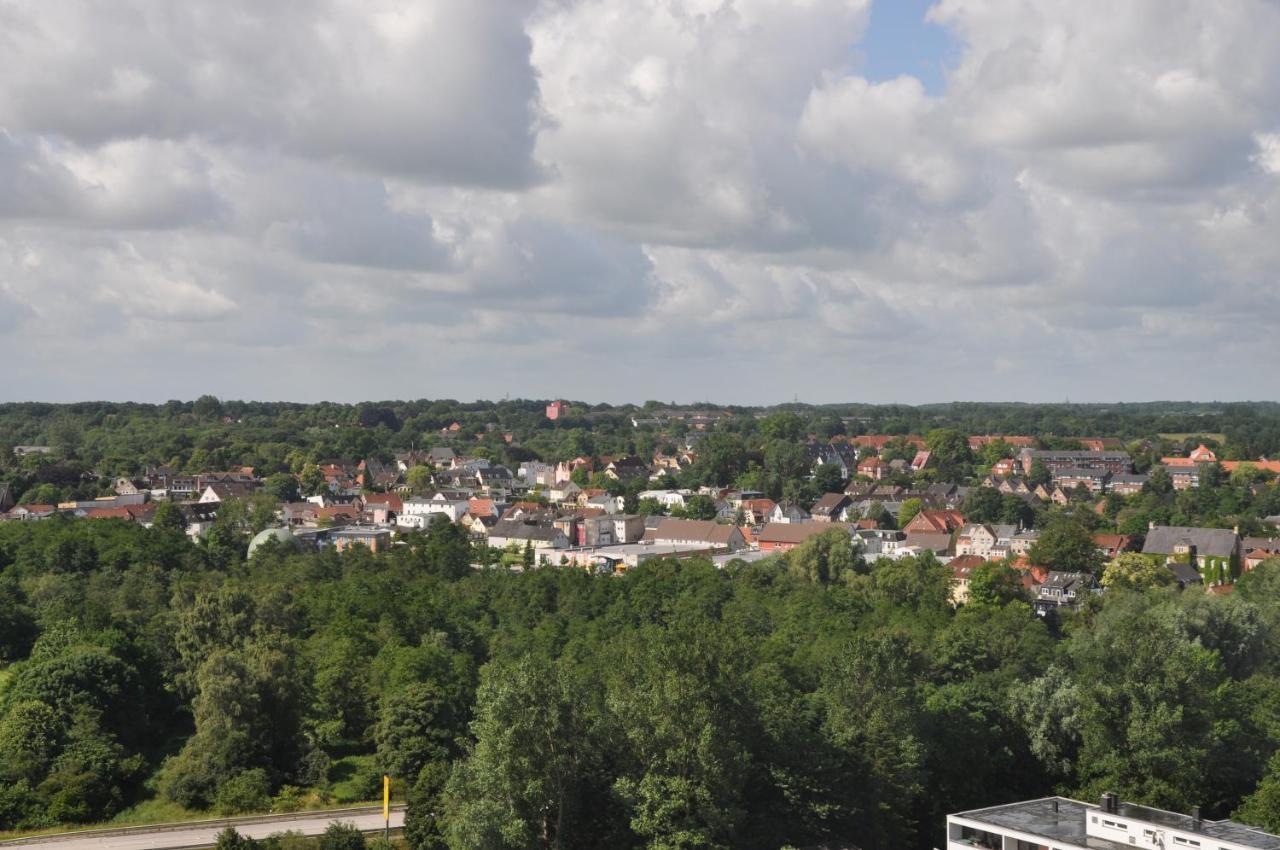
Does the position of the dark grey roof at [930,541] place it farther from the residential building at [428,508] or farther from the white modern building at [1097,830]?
the white modern building at [1097,830]

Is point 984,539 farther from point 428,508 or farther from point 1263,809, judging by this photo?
point 1263,809

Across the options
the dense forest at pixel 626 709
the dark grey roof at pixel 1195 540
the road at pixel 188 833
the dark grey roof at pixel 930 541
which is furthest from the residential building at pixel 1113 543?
the road at pixel 188 833

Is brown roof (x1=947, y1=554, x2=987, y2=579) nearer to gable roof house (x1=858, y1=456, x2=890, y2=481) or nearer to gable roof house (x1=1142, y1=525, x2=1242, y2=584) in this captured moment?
gable roof house (x1=1142, y1=525, x2=1242, y2=584)

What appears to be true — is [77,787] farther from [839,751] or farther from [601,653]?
[839,751]


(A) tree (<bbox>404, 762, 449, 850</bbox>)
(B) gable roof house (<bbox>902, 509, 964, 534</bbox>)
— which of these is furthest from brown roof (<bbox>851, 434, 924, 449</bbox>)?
(A) tree (<bbox>404, 762, 449, 850</bbox>)

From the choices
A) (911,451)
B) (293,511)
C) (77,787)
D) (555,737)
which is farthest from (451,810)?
(911,451)

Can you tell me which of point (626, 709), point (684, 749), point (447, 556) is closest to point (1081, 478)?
point (447, 556)
